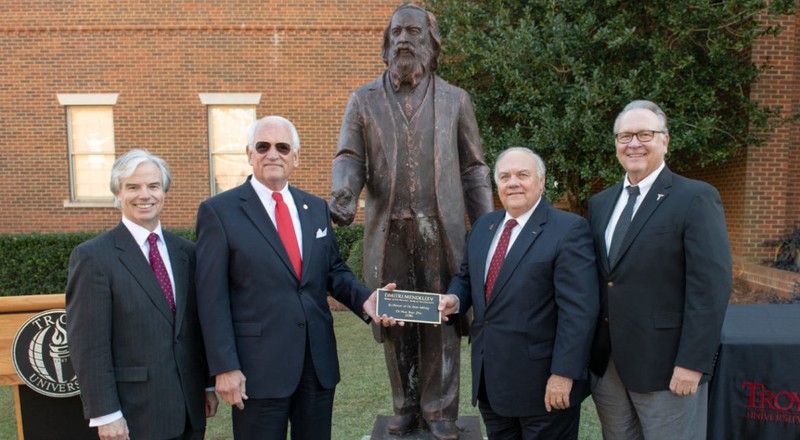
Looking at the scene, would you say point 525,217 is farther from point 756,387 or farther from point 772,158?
point 772,158

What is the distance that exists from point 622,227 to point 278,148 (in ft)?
5.17

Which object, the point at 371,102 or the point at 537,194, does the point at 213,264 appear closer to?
the point at 371,102

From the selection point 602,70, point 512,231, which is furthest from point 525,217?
point 602,70

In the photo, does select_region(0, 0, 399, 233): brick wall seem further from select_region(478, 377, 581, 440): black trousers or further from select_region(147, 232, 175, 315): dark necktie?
select_region(478, 377, 581, 440): black trousers

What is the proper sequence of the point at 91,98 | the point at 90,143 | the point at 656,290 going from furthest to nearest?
the point at 90,143 < the point at 91,98 < the point at 656,290

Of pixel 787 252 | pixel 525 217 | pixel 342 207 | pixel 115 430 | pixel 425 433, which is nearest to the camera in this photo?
pixel 115 430

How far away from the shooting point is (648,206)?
2400 millimetres

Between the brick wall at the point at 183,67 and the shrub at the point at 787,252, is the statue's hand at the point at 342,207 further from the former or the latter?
the shrub at the point at 787,252

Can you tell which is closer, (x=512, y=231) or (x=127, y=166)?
(x=127, y=166)

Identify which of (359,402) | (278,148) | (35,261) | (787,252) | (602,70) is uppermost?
(602,70)

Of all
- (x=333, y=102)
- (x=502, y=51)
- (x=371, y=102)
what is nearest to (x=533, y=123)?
(x=502, y=51)

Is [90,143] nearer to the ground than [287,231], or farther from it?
farther from it

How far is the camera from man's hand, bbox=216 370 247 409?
228 centimetres

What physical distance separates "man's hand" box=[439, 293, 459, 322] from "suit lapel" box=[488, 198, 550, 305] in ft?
0.75
